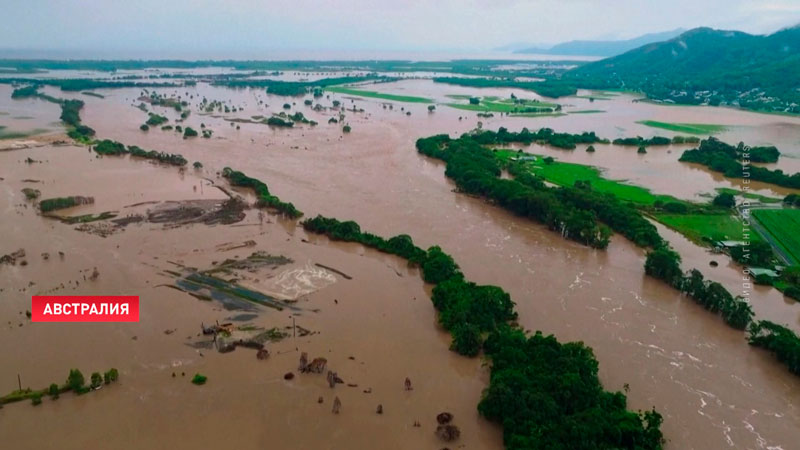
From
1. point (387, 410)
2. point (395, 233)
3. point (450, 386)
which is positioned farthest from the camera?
point (395, 233)

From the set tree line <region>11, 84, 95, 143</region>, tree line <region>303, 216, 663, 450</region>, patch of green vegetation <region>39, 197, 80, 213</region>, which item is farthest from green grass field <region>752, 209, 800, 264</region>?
tree line <region>11, 84, 95, 143</region>

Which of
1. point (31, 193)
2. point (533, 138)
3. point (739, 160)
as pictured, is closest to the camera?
point (31, 193)

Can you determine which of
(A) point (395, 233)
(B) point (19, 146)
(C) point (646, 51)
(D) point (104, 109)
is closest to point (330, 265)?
(A) point (395, 233)

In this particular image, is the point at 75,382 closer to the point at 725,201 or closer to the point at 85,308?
the point at 85,308

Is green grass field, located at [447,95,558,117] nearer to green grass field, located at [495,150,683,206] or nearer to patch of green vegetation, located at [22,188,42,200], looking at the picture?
green grass field, located at [495,150,683,206]

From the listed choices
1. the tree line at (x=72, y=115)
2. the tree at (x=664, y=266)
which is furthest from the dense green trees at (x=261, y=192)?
the tree line at (x=72, y=115)

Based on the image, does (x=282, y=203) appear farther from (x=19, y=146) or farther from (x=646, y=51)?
(x=646, y=51)

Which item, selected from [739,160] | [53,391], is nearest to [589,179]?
Result: [739,160]
